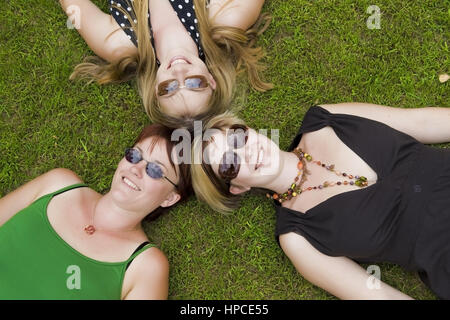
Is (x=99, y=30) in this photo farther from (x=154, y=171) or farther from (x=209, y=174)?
(x=209, y=174)

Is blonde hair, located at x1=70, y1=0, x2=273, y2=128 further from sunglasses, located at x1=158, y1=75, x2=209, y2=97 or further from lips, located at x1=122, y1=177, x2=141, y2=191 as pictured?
lips, located at x1=122, y1=177, x2=141, y2=191

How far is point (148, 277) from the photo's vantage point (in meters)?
3.49

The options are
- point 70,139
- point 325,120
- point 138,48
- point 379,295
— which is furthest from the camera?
point 70,139

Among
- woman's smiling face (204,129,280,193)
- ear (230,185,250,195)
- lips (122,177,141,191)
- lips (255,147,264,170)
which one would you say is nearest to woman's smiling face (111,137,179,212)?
lips (122,177,141,191)

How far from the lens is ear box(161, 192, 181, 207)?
12.1ft

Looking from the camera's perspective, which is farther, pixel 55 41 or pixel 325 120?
pixel 55 41

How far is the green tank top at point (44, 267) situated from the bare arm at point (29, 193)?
0.59ft

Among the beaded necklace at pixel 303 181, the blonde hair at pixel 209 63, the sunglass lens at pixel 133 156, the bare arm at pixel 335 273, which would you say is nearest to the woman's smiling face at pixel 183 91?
the blonde hair at pixel 209 63

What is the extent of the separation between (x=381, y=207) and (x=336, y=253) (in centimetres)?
50

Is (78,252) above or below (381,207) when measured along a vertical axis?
below

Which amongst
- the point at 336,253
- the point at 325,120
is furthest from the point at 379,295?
the point at 325,120

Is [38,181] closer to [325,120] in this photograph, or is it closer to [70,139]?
[70,139]

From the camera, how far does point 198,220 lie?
4.25 meters

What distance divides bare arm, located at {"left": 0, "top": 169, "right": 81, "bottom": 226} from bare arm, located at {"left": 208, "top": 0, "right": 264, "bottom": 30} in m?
2.01
